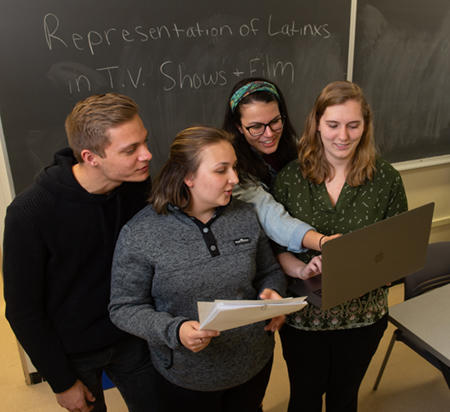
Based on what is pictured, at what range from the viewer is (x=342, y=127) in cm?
131

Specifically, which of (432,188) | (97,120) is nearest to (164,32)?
(97,120)

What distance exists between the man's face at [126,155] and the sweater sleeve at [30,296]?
279 millimetres

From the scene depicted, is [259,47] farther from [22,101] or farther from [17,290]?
[17,290]

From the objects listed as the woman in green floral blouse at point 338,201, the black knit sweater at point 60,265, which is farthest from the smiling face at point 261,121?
the black knit sweater at point 60,265

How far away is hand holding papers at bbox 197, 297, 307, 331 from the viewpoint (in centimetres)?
90

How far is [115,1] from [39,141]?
798 mm

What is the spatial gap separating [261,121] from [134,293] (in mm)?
761

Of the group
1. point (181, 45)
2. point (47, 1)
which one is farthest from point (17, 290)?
point (181, 45)

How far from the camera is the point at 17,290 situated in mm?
1167

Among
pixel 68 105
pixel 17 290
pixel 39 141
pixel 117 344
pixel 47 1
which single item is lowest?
pixel 117 344

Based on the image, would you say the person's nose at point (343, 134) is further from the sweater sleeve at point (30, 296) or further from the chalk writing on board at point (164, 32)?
the chalk writing on board at point (164, 32)

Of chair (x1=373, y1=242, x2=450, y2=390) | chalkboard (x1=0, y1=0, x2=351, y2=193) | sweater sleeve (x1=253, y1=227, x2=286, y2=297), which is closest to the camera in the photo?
sweater sleeve (x1=253, y1=227, x2=286, y2=297)

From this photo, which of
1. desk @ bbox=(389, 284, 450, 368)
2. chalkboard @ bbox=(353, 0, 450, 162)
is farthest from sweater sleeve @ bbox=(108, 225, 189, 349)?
chalkboard @ bbox=(353, 0, 450, 162)

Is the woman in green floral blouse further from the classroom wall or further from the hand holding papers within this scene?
the classroom wall
